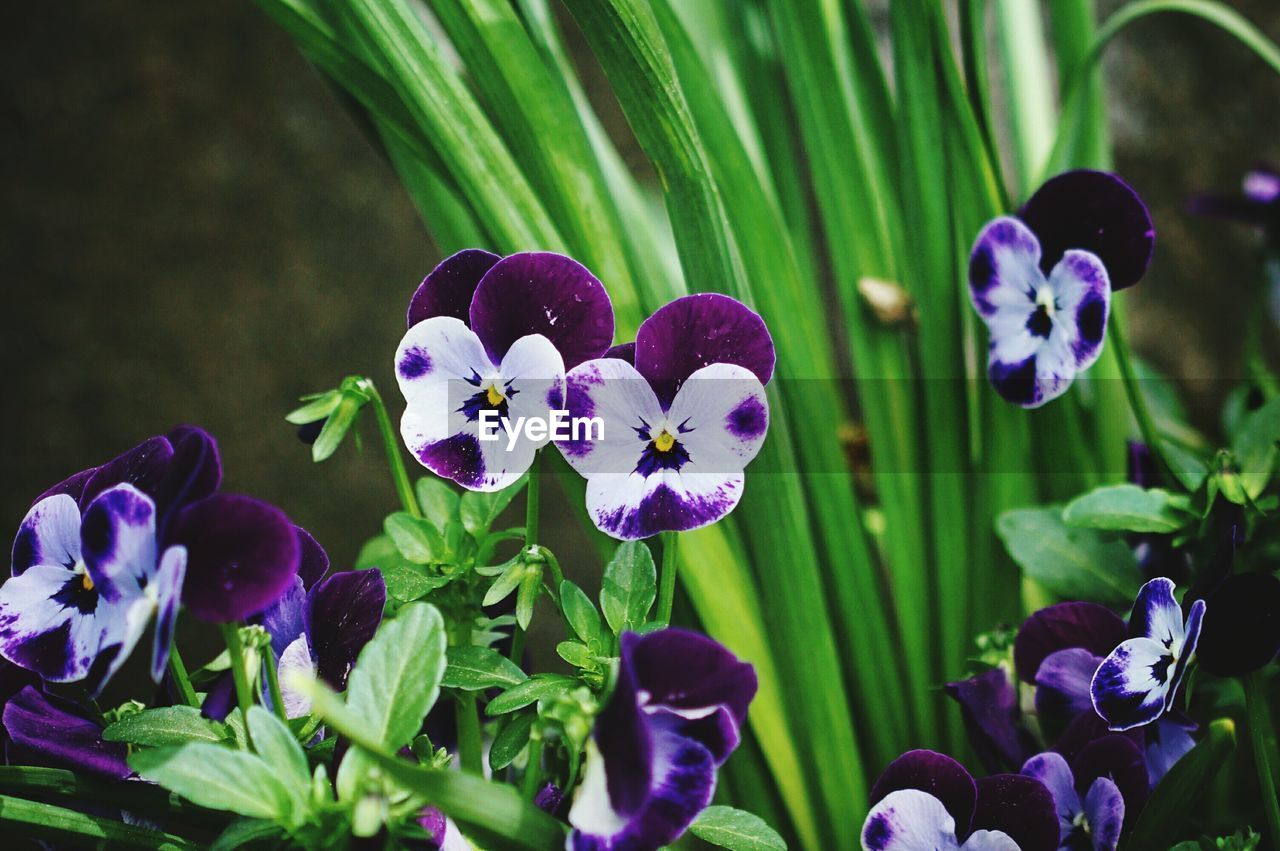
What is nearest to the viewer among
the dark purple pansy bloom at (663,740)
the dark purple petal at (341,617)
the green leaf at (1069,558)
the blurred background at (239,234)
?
the dark purple pansy bloom at (663,740)

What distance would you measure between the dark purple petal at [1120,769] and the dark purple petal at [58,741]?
368mm

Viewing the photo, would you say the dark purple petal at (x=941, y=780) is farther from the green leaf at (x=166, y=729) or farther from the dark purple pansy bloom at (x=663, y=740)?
the green leaf at (x=166, y=729)

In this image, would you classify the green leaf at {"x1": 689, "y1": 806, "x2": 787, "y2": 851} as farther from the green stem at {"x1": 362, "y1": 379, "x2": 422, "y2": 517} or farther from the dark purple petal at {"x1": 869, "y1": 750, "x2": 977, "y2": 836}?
the green stem at {"x1": 362, "y1": 379, "x2": 422, "y2": 517}

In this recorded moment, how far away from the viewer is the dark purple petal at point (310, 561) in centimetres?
36

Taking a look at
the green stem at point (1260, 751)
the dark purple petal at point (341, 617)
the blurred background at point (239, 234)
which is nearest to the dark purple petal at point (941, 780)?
the green stem at point (1260, 751)

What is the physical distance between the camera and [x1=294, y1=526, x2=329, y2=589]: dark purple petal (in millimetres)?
359

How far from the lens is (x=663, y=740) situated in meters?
0.28

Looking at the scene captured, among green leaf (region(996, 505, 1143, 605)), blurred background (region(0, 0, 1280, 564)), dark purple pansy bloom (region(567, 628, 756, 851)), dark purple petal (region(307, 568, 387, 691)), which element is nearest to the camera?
dark purple pansy bloom (region(567, 628, 756, 851))

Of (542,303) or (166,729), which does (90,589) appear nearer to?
(166,729)

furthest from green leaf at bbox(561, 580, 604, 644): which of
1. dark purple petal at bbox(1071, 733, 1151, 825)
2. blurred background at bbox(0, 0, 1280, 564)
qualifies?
blurred background at bbox(0, 0, 1280, 564)

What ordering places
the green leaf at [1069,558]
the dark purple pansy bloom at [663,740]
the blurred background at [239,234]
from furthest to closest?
the blurred background at [239,234] < the green leaf at [1069,558] < the dark purple pansy bloom at [663,740]

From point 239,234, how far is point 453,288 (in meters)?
0.69

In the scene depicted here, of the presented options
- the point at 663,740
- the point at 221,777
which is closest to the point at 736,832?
the point at 663,740

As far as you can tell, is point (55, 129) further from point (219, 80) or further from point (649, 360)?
point (649, 360)
